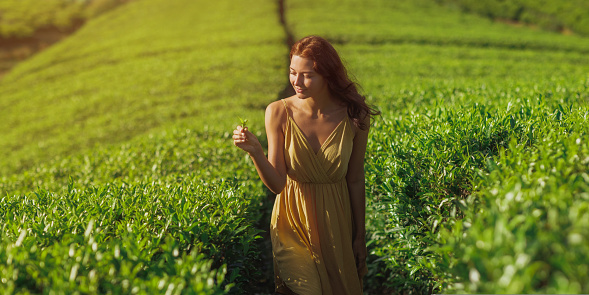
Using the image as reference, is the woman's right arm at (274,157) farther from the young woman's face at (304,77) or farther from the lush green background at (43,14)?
the lush green background at (43,14)

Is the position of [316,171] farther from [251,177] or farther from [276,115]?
[251,177]

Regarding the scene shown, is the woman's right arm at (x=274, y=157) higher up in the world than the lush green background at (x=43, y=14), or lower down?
lower down

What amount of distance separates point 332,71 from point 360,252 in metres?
1.45

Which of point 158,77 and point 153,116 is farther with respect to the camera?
point 158,77

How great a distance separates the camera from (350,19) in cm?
2612

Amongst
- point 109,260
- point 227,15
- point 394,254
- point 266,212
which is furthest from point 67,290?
point 227,15

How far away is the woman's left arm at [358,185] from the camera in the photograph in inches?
120

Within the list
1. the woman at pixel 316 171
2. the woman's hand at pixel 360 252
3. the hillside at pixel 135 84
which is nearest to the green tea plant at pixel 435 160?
the woman's hand at pixel 360 252

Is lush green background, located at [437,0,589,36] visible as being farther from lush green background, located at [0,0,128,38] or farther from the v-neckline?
lush green background, located at [0,0,128,38]

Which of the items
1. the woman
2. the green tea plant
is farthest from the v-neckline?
the green tea plant

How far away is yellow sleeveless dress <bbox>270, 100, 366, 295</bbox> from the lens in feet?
9.41

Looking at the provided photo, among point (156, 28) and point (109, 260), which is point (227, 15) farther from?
point (109, 260)

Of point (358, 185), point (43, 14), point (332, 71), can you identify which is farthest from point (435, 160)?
point (43, 14)

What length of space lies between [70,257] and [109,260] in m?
0.22
